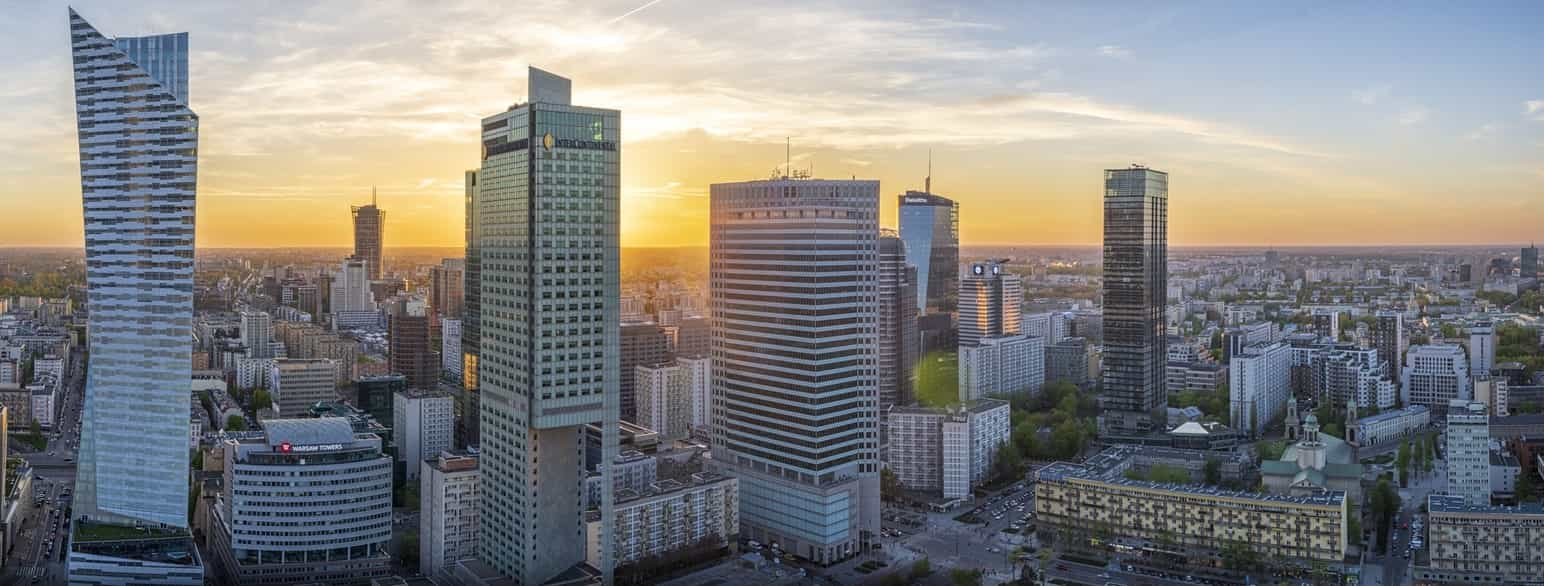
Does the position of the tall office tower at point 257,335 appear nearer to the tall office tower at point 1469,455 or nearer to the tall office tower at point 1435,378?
the tall office tower at point 1469,455

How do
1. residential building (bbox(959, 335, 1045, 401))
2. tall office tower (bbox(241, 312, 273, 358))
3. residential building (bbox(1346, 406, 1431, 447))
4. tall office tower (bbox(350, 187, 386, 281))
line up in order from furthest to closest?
tall office tower (bbox(350, 187, 386, 281)), tall office tower (bbox(241, 312, 273, 358)), residential building (bbox(959, 335, 1045, 401)), residential building (bbox(1346, 406, 1431, 447))

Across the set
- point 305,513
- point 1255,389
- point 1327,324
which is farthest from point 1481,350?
point 305,513

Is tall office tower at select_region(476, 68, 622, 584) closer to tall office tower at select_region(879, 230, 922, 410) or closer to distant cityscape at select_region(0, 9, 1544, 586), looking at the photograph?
distant cityscape at select_region(0, 9, 1544, 586)

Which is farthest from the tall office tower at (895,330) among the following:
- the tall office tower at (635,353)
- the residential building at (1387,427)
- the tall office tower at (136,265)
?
the tall office tower at (136,265)

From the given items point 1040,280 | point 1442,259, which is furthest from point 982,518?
point 1040,280

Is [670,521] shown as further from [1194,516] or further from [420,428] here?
[420,428]

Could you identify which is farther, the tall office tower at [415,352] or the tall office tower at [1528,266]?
the tall office tower at [1528,266]

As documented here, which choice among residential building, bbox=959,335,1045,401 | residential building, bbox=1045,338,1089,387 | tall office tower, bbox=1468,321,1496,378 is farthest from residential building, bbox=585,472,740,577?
tall office tower, bbox=1468,321,1496,378
